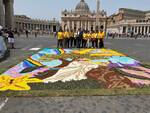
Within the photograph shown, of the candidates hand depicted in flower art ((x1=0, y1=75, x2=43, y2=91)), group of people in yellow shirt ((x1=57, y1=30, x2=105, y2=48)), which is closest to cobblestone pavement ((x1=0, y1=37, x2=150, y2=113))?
hand depicted in flower art ((x1=0, y1=75, x2=43, y2=91))

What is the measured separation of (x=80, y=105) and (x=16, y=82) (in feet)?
11.1

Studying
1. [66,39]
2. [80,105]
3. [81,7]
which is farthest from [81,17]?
[80,105]

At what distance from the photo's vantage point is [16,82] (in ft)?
31.7

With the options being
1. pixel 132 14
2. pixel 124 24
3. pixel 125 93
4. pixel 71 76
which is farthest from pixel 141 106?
pixel 132 14

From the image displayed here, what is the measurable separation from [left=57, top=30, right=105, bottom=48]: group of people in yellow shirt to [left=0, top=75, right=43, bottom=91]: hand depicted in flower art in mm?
15889

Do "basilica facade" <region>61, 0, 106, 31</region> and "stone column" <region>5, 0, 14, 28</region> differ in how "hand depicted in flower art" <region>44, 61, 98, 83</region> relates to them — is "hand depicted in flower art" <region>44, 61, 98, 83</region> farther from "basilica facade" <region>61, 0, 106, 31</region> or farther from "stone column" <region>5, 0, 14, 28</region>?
"basilica facade" <region>61, 0, 106, 31</region>

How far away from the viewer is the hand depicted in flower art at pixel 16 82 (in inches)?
352

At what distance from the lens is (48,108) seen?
7.03 meters

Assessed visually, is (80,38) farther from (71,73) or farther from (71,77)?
(71,77)

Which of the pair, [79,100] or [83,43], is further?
[83,43]

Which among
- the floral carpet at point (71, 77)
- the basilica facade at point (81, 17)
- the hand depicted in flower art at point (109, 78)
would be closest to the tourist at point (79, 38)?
the floral carpet at point (71, 77)

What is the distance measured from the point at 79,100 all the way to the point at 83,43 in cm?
1945

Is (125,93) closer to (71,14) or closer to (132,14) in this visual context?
(71,14)

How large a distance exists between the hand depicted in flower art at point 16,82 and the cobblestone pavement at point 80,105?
3.61ft
